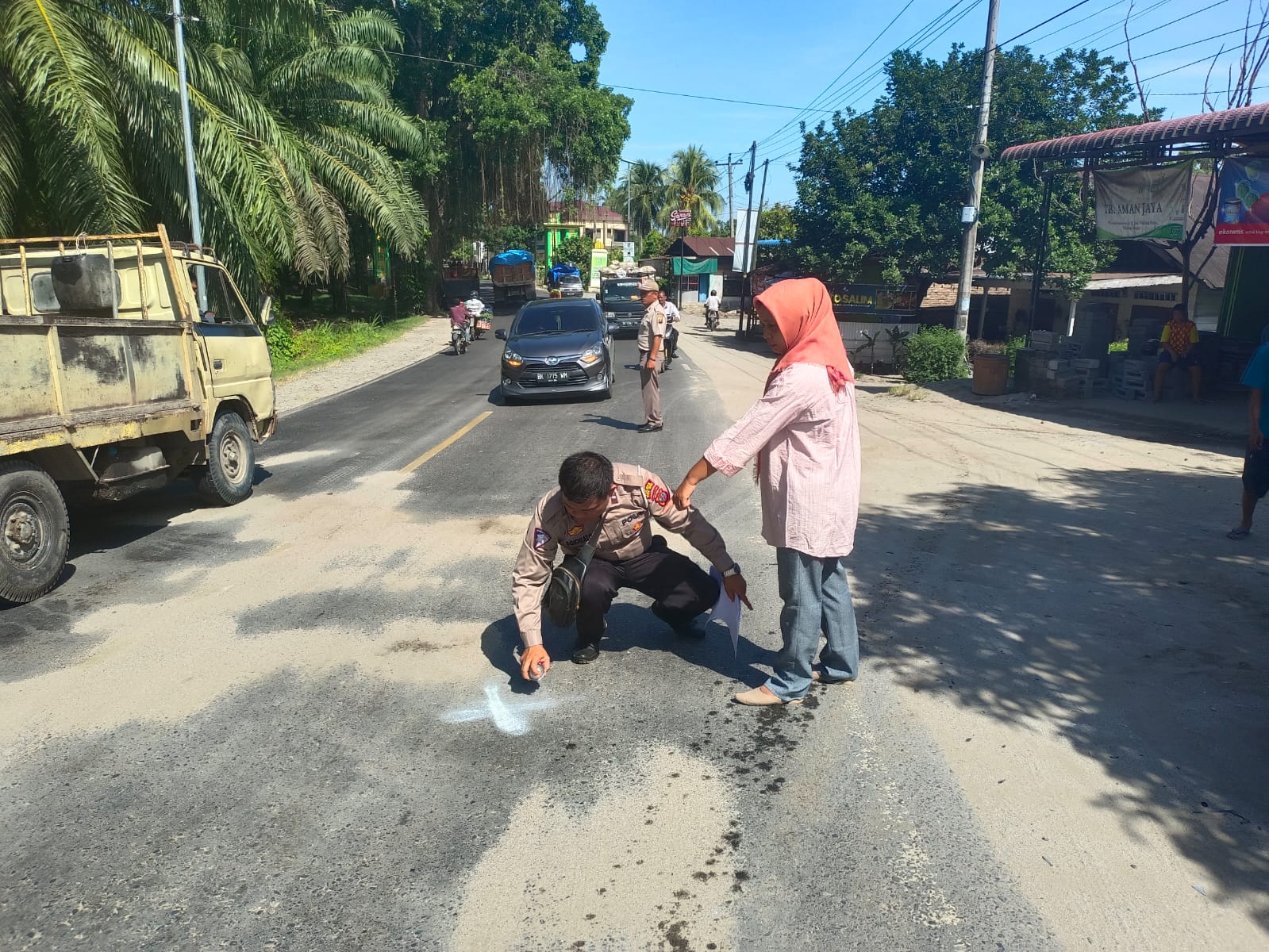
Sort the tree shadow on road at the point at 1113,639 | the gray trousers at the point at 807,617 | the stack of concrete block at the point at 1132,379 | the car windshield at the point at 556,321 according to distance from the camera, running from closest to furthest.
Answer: the tree shadow on road at the point at 1113,639
the gray trousers at the point at 807,617
the stack of concrete block at the point at 1132,379
the car windshield at the point at 556,321

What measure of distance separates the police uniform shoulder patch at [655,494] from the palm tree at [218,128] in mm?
12594

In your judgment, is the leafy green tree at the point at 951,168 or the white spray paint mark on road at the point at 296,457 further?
the leafy green tree at the point at 951,168

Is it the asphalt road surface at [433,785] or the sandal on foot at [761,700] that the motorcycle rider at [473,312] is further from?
the sandal on foot at [761,700]

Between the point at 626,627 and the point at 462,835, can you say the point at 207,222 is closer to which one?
the point at 626,627

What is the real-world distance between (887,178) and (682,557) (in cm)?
2172

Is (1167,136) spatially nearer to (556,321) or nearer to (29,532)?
(556,321)

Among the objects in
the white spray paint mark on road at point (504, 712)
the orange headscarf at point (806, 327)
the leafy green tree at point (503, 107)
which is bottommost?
the white spray paint mark on road at point (504, 712)

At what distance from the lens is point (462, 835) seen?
3.28 m

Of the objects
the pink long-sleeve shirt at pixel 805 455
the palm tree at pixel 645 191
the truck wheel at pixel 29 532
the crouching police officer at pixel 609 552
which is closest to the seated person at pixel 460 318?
the truck wheel at pixel 29 532

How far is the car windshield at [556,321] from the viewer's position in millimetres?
15258

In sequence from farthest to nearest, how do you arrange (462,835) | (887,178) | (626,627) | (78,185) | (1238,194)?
(887,178) < (78,185) < (1238,194) < (626,627) < (462,835)

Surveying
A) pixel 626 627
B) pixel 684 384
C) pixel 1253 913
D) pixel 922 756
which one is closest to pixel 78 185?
pixel 684 384

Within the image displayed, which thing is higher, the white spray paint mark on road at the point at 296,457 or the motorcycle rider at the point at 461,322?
the motorcycle rider at the point at 461,322

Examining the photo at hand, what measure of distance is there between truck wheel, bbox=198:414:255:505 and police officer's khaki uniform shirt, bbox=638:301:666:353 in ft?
15.4
